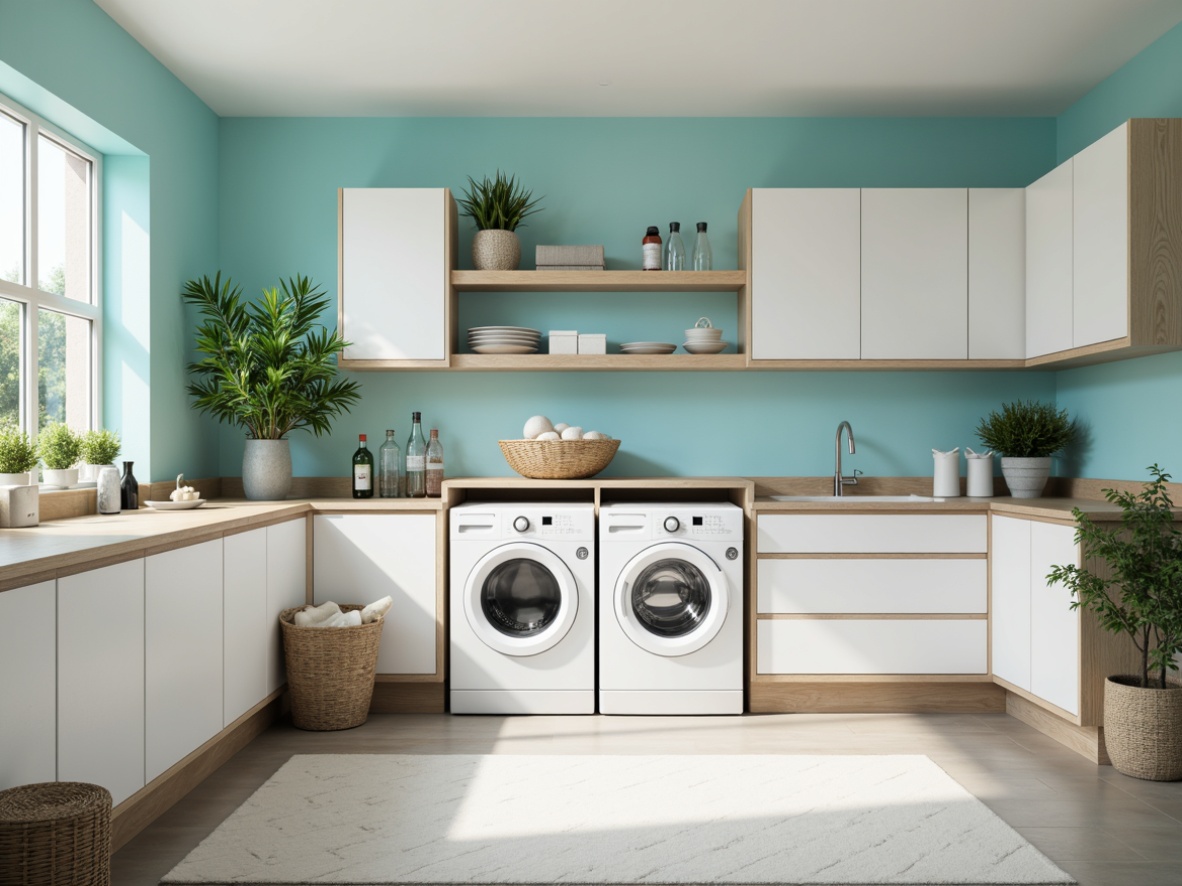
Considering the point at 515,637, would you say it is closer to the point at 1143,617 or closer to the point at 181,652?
the point at 181,652

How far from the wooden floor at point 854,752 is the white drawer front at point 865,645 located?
193 mm

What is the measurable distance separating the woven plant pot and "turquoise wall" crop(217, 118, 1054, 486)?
4.91 ft

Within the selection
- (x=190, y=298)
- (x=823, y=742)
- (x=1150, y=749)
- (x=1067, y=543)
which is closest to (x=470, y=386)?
(x=190, y=298)

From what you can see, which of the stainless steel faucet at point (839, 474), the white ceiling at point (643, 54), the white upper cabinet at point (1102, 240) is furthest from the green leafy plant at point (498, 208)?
the white upper cabinet at point (1102, 240)

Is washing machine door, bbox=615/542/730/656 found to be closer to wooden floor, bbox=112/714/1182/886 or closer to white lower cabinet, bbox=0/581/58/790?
A: wooden floor, bbox=112/714/1182/886

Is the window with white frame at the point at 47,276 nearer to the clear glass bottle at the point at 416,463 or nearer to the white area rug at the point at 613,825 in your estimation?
the clear glass bottle at the point at 416,463

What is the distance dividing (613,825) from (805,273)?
2302 mm

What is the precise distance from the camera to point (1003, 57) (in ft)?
11.3

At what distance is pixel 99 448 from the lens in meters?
3.09

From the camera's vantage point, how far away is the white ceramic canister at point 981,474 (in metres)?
3.82

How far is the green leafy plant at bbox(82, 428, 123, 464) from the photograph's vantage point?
3076 millimetres

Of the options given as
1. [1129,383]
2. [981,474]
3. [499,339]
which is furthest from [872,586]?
→ [499,339]

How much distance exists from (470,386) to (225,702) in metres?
1.77

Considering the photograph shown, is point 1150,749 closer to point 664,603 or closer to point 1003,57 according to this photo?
point 664,603
